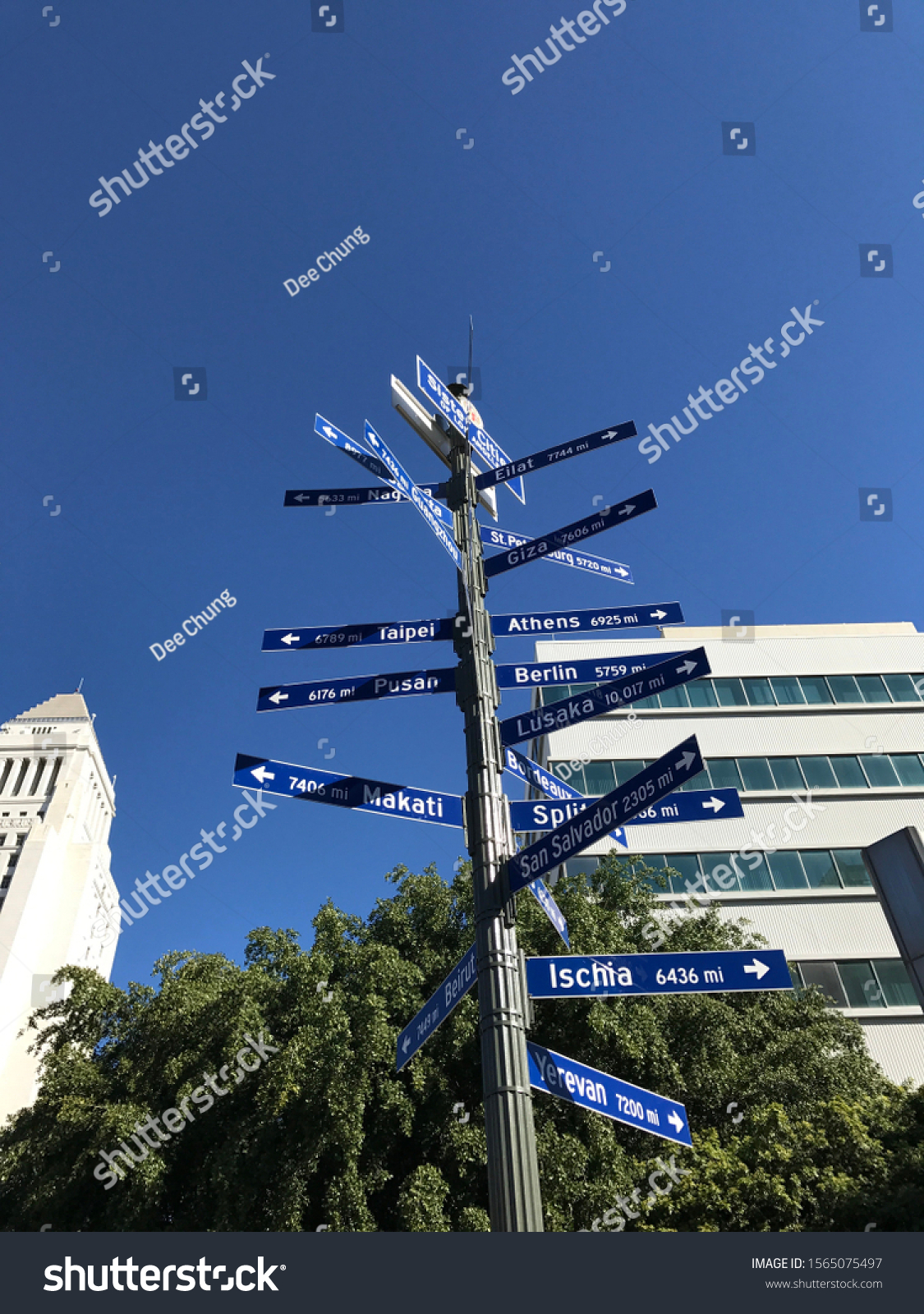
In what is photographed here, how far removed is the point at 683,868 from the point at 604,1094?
74.9ft

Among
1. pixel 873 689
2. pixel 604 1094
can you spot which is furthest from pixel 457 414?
pixel 873 689

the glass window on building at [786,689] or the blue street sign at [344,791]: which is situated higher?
the glass window on building at [786,689]

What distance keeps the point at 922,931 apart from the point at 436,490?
6441 mm

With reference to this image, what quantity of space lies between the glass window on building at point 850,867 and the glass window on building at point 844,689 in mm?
6300

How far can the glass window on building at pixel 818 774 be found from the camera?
1091 inches

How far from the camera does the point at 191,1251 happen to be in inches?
141

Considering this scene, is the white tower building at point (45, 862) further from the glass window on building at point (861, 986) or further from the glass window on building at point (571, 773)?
the glass window on building at point (861, 986)

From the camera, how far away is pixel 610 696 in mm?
4422

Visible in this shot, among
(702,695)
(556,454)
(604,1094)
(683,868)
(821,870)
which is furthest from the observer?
(702,695)

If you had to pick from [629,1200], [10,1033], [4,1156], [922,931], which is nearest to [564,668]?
[922,931]

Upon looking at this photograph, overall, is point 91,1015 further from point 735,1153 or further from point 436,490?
point 436,490

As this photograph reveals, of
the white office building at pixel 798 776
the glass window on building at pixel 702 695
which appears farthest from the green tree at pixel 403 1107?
the glass window on building at pixel 702 695

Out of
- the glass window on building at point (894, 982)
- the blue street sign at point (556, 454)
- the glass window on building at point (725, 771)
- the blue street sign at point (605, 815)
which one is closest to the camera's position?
the blue street sign at point (605, 815)

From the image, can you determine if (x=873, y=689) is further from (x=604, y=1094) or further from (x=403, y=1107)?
(x=604, y=1094)
